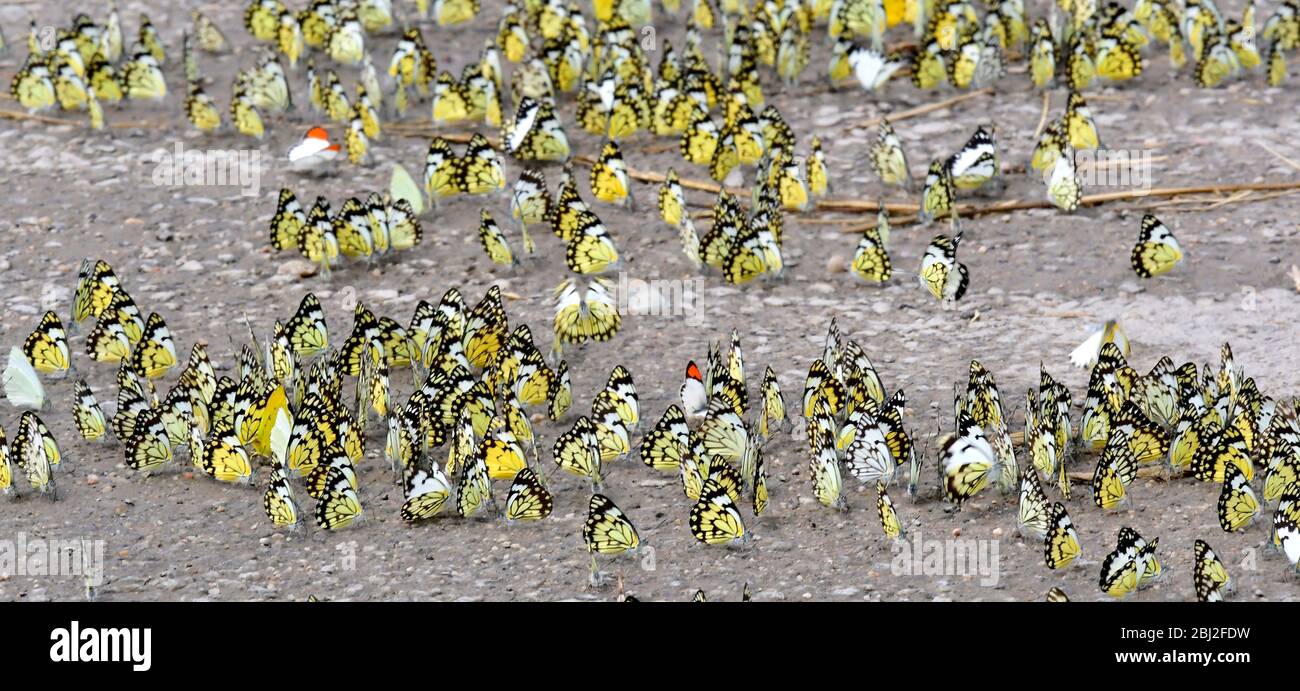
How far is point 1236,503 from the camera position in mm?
5875

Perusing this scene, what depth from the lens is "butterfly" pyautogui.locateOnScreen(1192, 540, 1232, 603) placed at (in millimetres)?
5340

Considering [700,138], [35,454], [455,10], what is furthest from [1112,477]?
[455,10]

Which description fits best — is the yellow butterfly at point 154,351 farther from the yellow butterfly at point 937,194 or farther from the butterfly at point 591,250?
the yellow butterfly at point 937,194

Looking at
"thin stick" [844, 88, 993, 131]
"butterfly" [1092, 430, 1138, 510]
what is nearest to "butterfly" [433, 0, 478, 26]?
"thin stick" [844, 88, 993, 131]

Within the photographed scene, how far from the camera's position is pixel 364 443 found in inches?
267

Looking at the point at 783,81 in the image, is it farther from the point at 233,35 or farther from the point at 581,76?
the point at 233,35

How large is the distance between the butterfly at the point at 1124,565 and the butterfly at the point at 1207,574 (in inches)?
7.0

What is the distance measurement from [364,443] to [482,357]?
818 millimetres

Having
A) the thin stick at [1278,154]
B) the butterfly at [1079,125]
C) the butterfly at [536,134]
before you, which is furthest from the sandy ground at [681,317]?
the butterfly at [1079,125]

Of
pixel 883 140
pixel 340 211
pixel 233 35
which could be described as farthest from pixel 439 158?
pixel 233 35

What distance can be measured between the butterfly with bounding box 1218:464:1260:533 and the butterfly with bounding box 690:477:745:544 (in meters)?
1.58

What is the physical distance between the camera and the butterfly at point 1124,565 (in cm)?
547

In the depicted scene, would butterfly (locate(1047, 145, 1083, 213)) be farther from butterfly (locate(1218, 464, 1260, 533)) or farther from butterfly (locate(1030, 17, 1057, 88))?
butterfly (locate(1218, 464, 1260, 533))

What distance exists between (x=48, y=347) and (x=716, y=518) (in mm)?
3066
